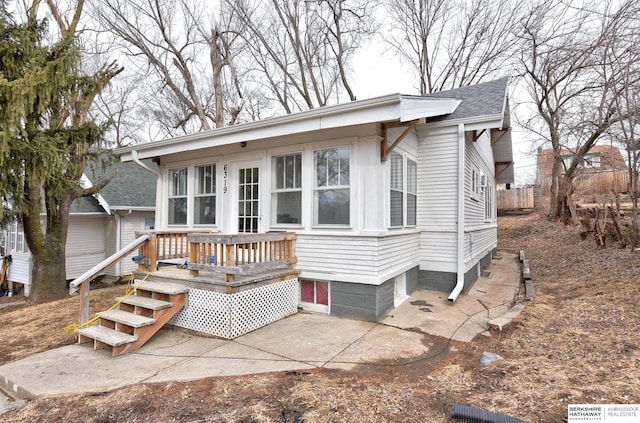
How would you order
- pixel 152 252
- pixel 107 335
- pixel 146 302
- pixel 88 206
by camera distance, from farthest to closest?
pixel 88 206, pixel 152 252, pixel 146 302, pixel 107 335

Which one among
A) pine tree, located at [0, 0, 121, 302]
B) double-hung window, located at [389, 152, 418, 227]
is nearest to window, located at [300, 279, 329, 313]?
double-hung window, located at [389, 152, 418, 227]

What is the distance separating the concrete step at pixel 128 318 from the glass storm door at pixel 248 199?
2484 mm

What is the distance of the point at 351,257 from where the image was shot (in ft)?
17.1

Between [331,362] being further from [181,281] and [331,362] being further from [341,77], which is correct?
[341,77]

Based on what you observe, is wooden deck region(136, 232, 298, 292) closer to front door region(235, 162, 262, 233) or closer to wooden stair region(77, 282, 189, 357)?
wooden stair region(77, 282, 189, 357)

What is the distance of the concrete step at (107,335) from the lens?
13.3 ft

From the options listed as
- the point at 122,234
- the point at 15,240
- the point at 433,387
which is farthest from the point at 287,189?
the point at 15,240

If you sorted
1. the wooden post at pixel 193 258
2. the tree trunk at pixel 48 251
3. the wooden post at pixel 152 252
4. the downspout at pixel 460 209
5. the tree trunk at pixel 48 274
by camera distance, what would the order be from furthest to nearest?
the tree trunk at pixel 48 274
the tree trunk at pixel 48 251
the downspout at pixel 460 209
the wooden post at pixel 152 252
the wooden post at pixel 193 258

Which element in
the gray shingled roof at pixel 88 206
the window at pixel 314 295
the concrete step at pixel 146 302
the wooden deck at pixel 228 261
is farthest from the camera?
the gray shingled roof at pixel 88 206

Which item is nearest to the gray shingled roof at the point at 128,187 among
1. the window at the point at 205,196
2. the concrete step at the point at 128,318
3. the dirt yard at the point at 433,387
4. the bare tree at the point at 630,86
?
the window at the point at 205,196

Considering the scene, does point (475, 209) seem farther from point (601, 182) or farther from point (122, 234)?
point (601, 182)

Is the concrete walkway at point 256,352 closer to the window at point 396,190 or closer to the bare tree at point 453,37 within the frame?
the window at point 396,190

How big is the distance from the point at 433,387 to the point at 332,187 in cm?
324

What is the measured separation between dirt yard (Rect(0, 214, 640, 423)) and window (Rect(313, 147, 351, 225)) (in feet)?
8.23
